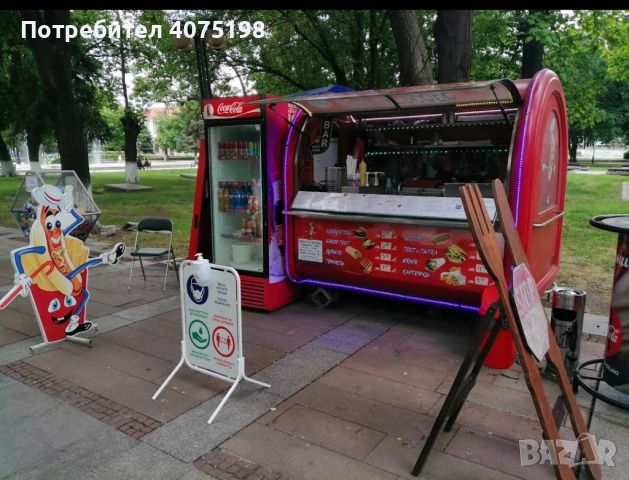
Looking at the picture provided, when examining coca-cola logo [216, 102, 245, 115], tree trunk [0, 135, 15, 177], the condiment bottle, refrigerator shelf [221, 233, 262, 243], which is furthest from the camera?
tree trunk [0, 135, 15, 177]

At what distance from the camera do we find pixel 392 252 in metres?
4.84

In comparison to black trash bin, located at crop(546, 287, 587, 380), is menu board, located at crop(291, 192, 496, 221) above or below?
above

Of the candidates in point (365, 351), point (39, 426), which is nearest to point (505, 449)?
point (365, 351)

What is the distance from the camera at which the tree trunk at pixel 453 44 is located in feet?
22.6

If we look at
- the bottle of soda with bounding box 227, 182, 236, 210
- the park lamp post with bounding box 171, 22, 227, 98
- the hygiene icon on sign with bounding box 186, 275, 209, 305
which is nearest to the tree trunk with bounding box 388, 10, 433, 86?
the park lamp post with bounding box 171, 22, 227, 98

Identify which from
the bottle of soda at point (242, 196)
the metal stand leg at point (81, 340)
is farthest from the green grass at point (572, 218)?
the metal stand leg at point (81, 340)

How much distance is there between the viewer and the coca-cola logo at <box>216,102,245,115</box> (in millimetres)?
5234

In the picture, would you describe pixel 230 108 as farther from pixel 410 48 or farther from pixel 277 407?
pixel 410 48

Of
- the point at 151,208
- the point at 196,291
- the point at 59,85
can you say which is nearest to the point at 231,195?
the point at 196,291

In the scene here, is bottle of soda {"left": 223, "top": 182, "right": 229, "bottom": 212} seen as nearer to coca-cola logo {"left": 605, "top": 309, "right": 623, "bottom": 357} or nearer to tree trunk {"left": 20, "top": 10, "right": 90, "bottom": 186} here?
coca-cola logo {"left": 605, "top": 309, "right": 623, "bottom": 357}

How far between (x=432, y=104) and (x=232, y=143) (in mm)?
2333

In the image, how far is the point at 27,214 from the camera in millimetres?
6723

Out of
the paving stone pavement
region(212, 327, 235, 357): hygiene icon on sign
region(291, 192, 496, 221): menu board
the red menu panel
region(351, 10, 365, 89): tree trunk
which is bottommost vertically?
the paving stone pavement

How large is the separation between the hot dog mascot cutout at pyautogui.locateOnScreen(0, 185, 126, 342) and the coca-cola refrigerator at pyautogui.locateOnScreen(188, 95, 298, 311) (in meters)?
1.39
